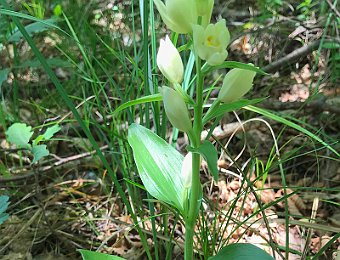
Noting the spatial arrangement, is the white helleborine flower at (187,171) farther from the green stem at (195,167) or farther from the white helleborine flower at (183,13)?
the white helleborine flower at (183,13)

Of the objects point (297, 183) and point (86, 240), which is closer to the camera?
point (86, 240)

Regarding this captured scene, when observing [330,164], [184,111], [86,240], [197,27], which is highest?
[197,27]

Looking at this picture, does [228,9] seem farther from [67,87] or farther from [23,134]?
[23,134]

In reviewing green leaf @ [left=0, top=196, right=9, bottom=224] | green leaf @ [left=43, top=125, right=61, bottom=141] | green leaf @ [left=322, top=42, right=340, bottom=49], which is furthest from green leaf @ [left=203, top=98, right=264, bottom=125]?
green leaf @ [left=322, top=42, right=340, bottom=49]

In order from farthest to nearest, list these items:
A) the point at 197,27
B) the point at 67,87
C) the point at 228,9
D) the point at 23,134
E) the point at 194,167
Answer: the point at 228,9
the point at 67,87
the point at 23,134
the point at 194,167
the point at 197,27

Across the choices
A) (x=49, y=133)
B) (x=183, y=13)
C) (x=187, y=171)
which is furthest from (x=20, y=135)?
(x=183, y=13)

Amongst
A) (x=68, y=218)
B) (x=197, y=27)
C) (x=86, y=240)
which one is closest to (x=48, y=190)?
(x=68, y=218)

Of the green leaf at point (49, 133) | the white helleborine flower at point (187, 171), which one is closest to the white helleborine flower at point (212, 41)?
the white helleborine flower at point (187, 171)

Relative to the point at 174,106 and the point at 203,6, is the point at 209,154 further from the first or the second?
the point at 203,6
